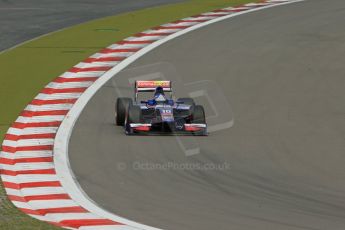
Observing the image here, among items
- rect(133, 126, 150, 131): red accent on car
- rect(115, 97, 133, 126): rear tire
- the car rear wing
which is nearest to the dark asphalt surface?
the car rear wing

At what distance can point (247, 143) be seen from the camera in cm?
2316

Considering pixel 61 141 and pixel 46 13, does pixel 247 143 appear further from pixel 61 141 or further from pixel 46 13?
pixel 46 13

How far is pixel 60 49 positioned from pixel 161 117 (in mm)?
9662

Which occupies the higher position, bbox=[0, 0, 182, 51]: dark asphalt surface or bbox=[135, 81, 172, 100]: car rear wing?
bbox=[0, 0, 182, 51]: dark asphalt surface

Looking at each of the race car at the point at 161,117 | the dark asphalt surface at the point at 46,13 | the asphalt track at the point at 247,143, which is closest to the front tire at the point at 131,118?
the race car at the point at 161,117

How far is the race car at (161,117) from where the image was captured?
23.8m

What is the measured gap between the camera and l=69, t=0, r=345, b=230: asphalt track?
1819 cm

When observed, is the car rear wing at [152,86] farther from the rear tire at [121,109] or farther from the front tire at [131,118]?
the front tire at [131,118]

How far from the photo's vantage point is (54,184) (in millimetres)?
20031

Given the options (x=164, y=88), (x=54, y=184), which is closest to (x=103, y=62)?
(x=164, y=88)

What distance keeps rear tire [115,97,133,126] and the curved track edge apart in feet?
3.60

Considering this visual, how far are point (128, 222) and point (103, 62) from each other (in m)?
14.0

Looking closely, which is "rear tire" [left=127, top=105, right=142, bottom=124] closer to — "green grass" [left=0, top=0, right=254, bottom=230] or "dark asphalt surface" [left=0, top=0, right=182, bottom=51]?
"green grass" [left=0, top=0, right=254, bottom=230]

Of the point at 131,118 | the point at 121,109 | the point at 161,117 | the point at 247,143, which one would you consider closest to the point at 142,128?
the point at 131,118
